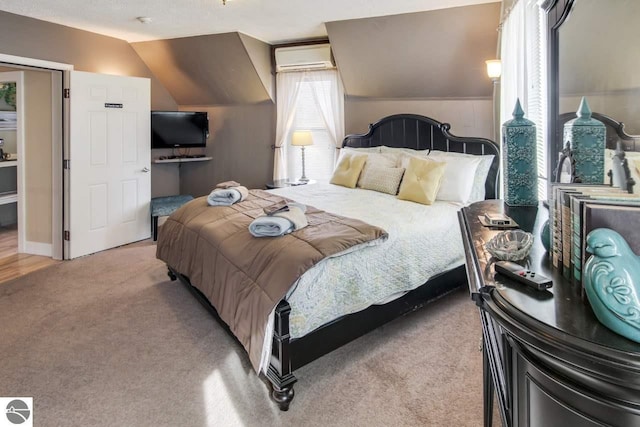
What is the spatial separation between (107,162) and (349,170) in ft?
9.47

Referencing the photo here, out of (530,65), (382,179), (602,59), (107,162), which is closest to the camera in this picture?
(602,59)

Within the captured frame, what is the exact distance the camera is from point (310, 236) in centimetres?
232

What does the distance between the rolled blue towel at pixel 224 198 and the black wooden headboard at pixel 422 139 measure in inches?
→ 79.8

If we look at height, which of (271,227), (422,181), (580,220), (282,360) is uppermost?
(422,181)

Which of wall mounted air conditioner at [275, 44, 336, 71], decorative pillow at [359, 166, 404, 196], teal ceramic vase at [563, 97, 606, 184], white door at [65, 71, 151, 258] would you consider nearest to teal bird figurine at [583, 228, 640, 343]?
teal ceramic vase at [563, 97, 606, 184]

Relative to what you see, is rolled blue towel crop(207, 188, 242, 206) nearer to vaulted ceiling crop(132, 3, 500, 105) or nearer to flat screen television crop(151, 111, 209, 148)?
vaulted ceiling crop(132, 3, 500, 105)

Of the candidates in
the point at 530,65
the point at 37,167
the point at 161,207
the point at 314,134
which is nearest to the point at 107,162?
the point at 37,167

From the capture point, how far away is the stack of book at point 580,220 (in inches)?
29.6

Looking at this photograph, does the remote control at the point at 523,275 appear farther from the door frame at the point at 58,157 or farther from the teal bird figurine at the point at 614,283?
the door frame at the point at 58,157

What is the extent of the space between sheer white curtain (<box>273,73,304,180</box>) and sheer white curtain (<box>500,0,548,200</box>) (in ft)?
9.20

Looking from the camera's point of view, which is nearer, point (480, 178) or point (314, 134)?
point (480, 178)

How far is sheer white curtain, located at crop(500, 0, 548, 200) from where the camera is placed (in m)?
2.41

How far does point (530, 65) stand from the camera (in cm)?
261

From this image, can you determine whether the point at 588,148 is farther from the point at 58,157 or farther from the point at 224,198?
the point at 58,157
